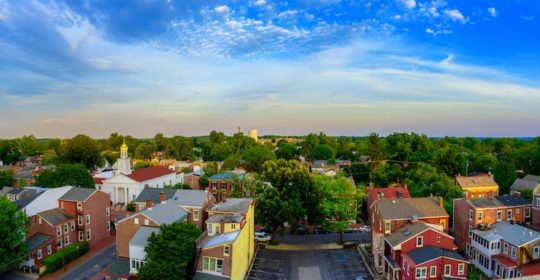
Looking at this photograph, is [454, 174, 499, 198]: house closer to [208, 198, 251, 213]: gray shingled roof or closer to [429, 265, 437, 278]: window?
[429, 265, 437, 278]: window

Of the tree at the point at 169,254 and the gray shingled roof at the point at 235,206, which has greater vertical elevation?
the gray shingled roof at the point at 235,206

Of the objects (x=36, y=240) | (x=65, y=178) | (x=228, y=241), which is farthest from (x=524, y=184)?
(x=65, y=178)

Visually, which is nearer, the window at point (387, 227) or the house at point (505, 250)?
the house at point (505, 250)

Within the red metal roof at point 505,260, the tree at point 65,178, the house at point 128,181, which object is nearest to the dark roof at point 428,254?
the red metal roof at point 505,260

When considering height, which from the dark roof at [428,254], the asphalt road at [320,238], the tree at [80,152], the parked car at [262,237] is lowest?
the asphalt road at [320,238]

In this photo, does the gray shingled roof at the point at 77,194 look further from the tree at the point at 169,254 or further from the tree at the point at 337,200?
the tree at the point at 337,200

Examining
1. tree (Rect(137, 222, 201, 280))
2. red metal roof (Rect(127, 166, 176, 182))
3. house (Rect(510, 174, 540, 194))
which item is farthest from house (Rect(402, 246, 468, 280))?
red metal roof (Rect(127, 166, 176, 182))

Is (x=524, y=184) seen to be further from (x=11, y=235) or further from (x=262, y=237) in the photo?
(x=11, y=235)

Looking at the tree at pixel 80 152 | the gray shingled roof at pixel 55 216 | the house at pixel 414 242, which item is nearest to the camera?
the house at pixel 414 242
